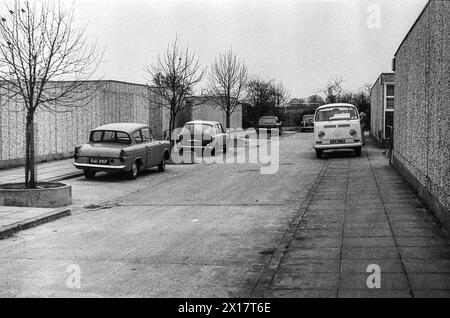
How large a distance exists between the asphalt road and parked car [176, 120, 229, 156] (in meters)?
8.92

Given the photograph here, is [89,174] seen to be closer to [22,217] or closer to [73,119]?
[73,119]

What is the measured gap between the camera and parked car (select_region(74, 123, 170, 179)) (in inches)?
644

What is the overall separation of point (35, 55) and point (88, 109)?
1078cm

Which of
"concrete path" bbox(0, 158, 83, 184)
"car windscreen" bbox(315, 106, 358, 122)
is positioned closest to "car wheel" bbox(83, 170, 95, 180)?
"concrete path" bbox(0, 158, 83, 184)

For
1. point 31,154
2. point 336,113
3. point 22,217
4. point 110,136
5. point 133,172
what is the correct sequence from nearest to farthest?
point 22,217
point 31,154
point 133,172
point 110,136
point 336,113

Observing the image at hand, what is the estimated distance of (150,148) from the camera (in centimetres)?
1838

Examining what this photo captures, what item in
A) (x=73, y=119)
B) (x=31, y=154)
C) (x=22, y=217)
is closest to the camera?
(x=22, y=217)

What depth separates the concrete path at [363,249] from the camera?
19.2 feet

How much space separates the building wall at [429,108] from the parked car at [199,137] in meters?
11.4

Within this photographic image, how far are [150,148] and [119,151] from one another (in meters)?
2.09

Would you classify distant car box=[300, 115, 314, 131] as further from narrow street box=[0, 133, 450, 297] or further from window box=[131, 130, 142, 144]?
narrow street box=[0, 133, 450, 297]

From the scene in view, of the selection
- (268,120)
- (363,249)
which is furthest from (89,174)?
(268,120)

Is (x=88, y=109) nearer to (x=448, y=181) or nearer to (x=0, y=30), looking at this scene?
(x=0, y=30)
